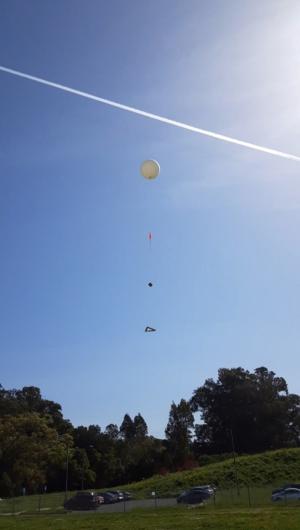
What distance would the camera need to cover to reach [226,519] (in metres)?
24.8

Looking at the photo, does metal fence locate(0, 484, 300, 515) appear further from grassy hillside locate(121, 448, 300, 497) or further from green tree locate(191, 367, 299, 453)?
green tree locate(191, 367, 299, 453)

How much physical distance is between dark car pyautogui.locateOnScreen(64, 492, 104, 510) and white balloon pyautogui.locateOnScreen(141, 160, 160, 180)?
32.4m

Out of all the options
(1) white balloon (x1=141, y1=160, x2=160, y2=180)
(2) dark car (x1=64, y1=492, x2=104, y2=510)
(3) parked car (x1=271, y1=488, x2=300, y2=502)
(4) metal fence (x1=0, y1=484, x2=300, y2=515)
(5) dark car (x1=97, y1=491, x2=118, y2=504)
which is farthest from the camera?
(5) dark car (x1=97, y1=491, x2=118, y2=504)

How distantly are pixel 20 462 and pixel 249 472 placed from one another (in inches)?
982

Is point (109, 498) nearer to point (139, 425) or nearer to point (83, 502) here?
point (83, 502)

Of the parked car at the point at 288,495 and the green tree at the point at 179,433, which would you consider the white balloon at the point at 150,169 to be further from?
the green tree at the point at 179,433

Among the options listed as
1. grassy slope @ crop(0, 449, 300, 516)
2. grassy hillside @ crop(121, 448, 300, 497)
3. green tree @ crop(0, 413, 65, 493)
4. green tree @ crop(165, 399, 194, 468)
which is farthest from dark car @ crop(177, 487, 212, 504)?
green tree @ crop(165, 399, 194, 468)

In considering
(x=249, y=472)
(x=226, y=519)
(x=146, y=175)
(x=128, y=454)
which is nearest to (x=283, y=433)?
(x=128, y=454)

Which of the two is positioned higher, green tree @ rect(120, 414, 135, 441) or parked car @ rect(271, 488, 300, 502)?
green tree @ rect(120, 414, 135, 441)

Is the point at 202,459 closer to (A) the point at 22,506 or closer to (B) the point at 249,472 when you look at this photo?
(B) the point at 249,472

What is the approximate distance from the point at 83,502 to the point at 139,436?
186ft

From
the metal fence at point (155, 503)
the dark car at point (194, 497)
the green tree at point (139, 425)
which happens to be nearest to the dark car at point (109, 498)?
the metal fence at point (155, 503)

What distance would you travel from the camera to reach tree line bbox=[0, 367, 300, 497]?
206 ft

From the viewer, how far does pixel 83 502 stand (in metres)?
43.8
